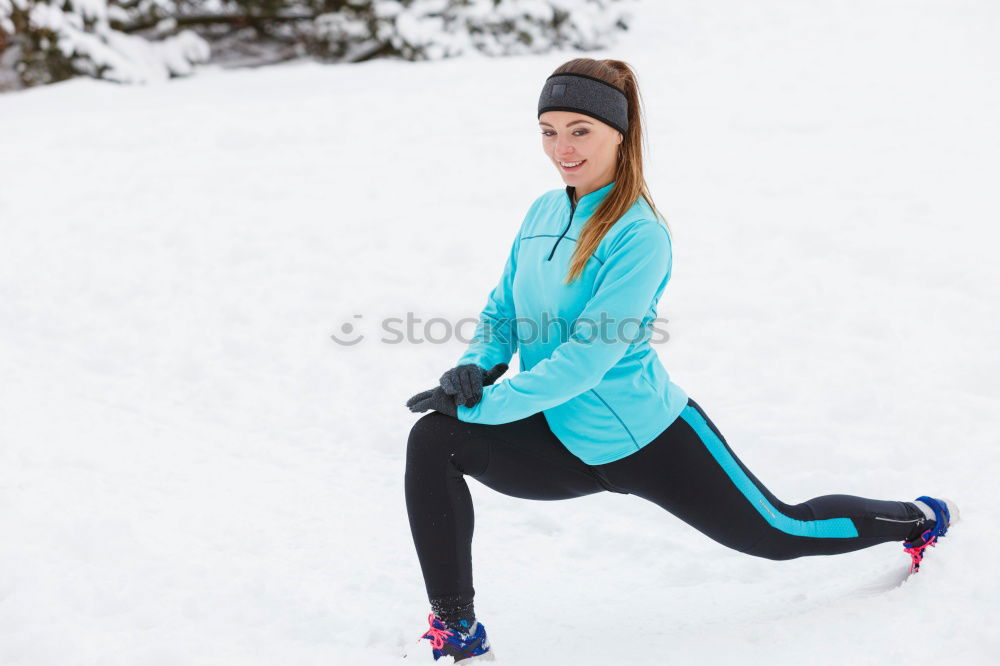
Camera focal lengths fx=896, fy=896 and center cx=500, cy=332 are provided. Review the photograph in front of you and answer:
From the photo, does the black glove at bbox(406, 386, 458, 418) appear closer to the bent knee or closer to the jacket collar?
the bent knee

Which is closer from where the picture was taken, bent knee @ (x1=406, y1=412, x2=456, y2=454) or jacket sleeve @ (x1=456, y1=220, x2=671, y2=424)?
jacket sleeve @ (x1=456, y1=220, x2=671, y2=424)

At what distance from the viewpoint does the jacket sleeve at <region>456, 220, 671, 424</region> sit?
7.21 feet

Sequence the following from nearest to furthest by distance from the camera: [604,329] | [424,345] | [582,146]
A: 1. [604,329]
2. [582,146]
3. [424,345]

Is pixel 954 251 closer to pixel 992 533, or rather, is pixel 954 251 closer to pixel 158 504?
pixel 992 533

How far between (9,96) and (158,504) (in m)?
5.93

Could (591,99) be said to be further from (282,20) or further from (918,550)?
(282,20)

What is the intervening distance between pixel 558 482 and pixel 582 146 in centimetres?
Result: 89

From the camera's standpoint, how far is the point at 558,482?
2.42 metres

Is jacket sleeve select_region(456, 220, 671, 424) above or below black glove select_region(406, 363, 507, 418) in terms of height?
above

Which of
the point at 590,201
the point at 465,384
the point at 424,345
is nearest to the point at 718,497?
the point at 465,384

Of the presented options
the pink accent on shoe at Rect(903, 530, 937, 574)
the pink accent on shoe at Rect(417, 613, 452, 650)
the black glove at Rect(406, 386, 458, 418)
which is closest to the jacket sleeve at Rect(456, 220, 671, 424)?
the black glove at Rect(406, 386, 458, 418)

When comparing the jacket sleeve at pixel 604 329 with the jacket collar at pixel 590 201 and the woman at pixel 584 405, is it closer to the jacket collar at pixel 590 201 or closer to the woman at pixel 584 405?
the woman at pixel 584 405

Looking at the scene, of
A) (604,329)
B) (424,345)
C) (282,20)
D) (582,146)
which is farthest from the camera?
(282,20)

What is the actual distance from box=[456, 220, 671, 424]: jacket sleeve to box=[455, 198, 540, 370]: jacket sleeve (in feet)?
1.17
